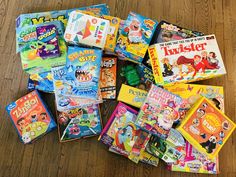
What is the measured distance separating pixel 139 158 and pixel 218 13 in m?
1.10

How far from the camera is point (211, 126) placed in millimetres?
1271

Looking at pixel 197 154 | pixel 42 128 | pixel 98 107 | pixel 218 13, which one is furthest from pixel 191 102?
pixel 42 128

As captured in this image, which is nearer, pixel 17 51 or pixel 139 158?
pixel 139 158

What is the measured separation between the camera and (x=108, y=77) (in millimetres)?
1428

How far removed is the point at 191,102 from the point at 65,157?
30.5 inches

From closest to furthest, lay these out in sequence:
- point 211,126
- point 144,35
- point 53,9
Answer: point 211,126
point 144,35
point 53,9

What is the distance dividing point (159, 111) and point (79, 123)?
456 millimetres

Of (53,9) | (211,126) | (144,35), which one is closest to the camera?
(211,126)

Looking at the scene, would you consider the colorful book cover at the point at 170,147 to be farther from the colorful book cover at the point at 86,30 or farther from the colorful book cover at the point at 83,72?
the colorful book cover at the point at 86,30

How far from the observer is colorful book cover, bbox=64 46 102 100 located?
4.31 ft

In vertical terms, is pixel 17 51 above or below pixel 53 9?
below

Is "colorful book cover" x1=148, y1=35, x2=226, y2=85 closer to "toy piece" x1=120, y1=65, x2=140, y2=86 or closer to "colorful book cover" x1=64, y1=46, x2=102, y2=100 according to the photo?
"toy piece" x1=120, y1=65, x2=140, y2=86

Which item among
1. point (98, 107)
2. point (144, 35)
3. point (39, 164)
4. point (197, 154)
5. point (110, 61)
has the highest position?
point (144, 35)

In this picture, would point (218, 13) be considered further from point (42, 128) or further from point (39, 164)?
point (39, 164)
